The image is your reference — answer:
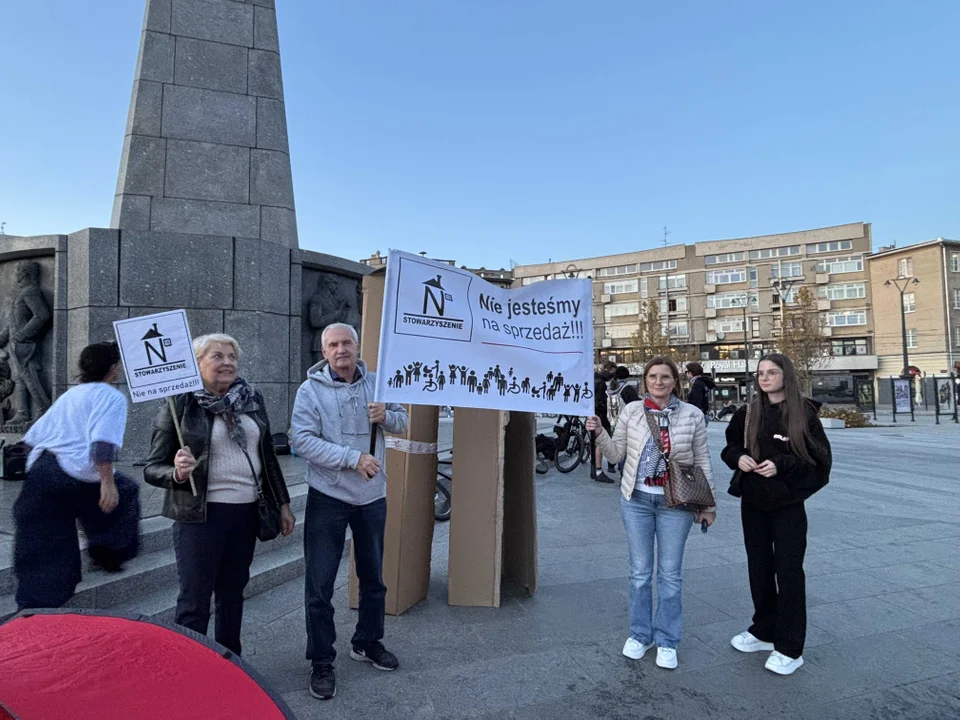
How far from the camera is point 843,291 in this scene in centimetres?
6003

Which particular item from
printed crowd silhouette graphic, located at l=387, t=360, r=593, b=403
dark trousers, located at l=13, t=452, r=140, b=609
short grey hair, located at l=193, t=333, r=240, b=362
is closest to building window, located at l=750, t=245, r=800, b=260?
printed crowd silhouette graphic, located at l=387, t=360, r=593, b=403

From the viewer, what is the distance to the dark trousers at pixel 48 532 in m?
3.17

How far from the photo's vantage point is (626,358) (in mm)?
63562

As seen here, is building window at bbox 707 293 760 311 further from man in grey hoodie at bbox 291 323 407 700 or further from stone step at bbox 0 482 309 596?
man in grey hoodie at bbox 291 323 407 700

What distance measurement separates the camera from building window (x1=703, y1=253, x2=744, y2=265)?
6562 cm

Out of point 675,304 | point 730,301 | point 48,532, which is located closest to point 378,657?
point 48,532

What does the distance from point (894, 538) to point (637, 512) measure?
14.3 feet

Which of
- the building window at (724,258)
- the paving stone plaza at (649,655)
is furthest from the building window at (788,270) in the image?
the paving stone plaza at (649,655)

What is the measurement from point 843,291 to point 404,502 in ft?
220

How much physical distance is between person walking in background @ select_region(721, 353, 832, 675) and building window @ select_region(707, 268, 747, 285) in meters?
66.2

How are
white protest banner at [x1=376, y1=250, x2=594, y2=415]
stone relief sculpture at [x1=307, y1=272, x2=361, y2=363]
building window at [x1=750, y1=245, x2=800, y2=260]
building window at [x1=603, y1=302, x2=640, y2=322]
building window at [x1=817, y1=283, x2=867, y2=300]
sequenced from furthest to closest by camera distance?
building window at [x1=603, y1=302, x2=640, y2=322], building window at [x1=750, y1=245, x2=800, y2=260], building window at [x1=817, y1=283, x2=867, y2=300], stone relief sculpture at [x1=307, y1=272, x2=361, y2=363], white protest banner at [x1=376, y1=250, x2=594, y2=415]

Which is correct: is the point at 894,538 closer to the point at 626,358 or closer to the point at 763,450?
the point at 763,450

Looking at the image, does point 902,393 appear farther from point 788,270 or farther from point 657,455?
point 788,270

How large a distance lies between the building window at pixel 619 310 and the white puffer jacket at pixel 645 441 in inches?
2620
